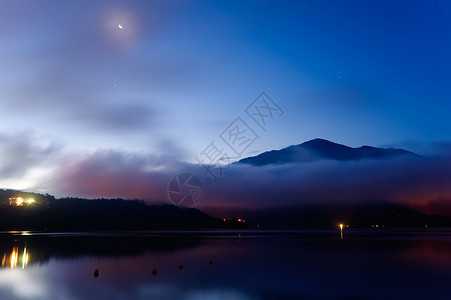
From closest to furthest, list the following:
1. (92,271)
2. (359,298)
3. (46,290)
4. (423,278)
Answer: (359,298) → (46,290) → (423,278) → (92,271)

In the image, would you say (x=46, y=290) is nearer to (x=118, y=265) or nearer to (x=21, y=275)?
(x=21, y=275)

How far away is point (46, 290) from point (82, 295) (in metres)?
4.85

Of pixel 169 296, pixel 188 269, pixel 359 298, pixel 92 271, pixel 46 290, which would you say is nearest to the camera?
pixel 359 298

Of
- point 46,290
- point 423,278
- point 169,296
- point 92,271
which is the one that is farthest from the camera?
point 92,271

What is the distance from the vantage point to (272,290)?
2973 cm

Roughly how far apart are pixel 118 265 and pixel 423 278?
34507mm

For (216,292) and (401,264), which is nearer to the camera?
(216,292)

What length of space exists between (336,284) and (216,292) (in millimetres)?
10377

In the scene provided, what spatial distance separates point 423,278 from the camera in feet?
119

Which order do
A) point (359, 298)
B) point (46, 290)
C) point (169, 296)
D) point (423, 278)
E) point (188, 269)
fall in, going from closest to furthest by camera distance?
point (359, 298)
point (169, 296)
point (46, 290)
point (423, 278)
point (188, 269)

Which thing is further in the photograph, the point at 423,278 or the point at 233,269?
the point at 233,269

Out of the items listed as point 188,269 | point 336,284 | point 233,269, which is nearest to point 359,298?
point 336,284

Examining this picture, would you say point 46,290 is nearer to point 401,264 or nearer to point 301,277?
point 301,277

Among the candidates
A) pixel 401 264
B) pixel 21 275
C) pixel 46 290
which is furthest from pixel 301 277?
pixel 21 275
